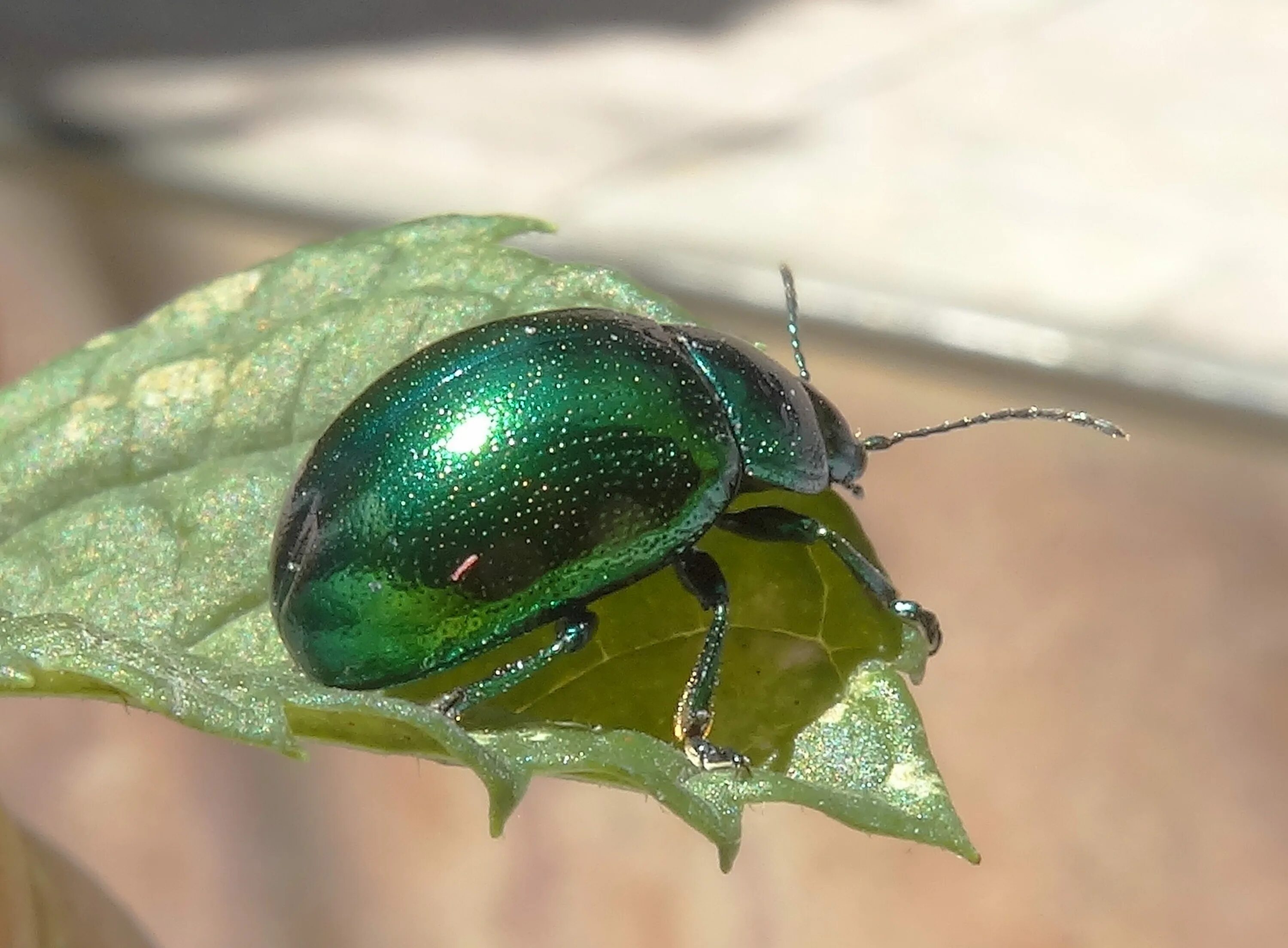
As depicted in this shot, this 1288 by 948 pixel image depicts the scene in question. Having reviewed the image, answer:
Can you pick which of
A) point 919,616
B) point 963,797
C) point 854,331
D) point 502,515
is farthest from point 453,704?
point 854,331

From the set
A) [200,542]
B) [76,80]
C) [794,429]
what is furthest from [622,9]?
[200,542]

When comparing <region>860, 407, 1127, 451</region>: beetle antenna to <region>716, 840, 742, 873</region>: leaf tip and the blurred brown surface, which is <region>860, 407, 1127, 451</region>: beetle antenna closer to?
<region>716, 840, 742, 873</region>: leaf tip

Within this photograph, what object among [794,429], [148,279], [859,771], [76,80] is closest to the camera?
[859,771]

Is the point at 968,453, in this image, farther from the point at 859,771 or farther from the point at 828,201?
the point at 859,771

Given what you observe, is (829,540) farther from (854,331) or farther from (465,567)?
(854,331)

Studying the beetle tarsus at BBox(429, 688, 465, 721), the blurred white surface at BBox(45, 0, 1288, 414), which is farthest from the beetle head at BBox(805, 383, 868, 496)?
the blurred white surface at BBox(45, 0, 1288, 414)

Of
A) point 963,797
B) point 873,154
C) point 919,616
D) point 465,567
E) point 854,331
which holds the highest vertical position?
point 465,567
